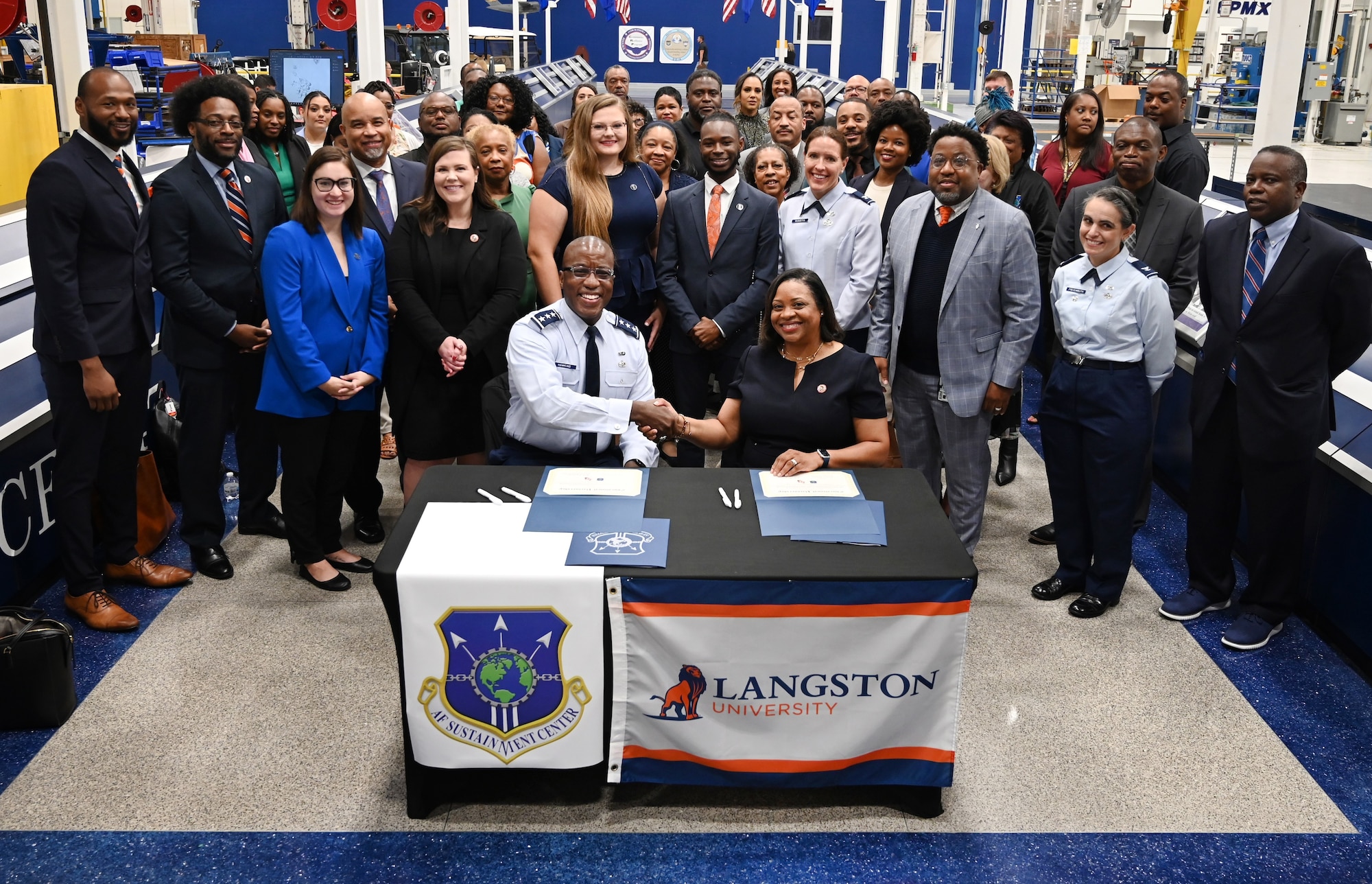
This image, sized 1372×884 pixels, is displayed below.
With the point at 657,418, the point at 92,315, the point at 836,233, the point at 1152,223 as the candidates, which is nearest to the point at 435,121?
the point at 836,233

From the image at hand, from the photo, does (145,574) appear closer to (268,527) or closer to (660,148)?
(268,527)

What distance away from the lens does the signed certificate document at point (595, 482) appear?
319 cm

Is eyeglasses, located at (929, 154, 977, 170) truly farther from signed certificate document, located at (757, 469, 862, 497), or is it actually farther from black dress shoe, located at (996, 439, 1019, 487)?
black dress shoe, located at (996, 439, 1019, 487)

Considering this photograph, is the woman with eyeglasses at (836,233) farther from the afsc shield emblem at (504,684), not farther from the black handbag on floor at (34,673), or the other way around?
the black handbag on floor at (34,673)

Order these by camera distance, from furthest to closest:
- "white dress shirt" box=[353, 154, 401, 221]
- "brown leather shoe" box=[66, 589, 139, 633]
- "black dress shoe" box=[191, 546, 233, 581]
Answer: "white dress shirt" box=[353, 154, 401, 221], "black dress shoe" box=[191, 546, 233, 581], "brown leather shoe" box=[66, 589, 139, 633]

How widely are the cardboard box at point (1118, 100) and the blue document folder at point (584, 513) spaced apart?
873cm

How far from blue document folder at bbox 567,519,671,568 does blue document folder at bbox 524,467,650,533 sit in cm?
3

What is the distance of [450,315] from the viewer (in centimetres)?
435

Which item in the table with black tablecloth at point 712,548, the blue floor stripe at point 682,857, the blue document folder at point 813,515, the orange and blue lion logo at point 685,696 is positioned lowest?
the blue floor stripe at point 682,857

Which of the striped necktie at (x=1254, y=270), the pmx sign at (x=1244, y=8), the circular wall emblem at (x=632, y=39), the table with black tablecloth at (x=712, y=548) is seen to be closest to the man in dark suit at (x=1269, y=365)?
the striped necktie at (x=1254, y=270)

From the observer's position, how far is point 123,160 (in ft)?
13.1

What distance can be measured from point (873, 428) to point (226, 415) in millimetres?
2480

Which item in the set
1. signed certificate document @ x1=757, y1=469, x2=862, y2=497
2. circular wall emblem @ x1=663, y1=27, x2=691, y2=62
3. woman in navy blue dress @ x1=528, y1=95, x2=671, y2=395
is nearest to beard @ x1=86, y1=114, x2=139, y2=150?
woman in navy blue dress @ x1=528, y1=95, x2=671, y2=395

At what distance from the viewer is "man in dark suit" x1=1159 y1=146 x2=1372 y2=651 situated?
373cm
